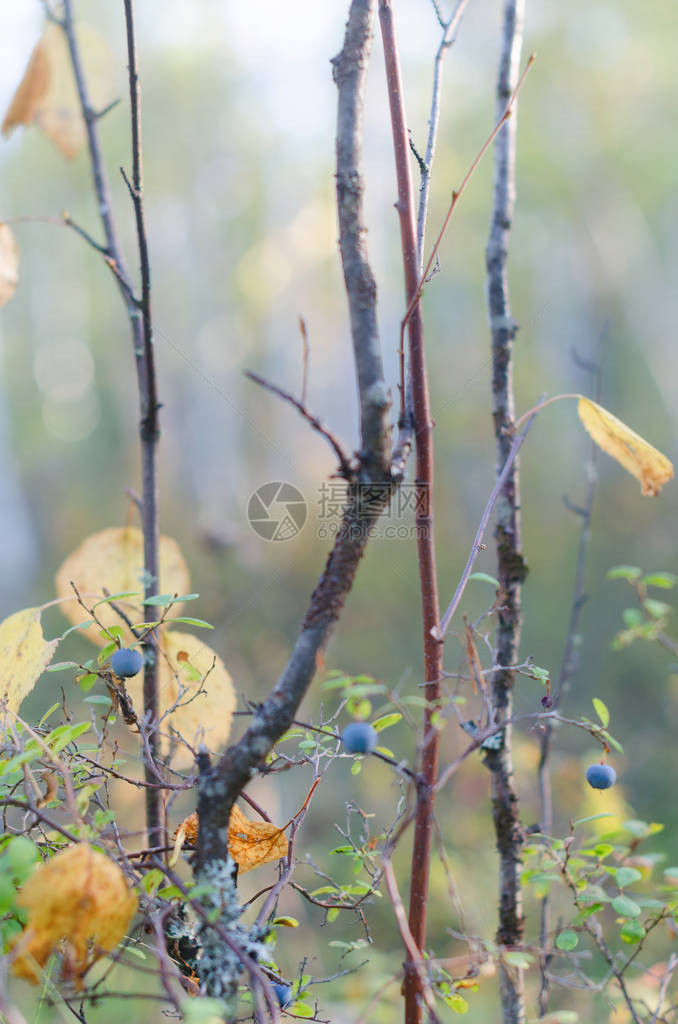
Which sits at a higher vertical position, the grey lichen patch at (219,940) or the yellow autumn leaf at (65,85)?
the yellow autumn leaf at (65,85)

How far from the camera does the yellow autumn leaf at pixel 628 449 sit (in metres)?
0.70

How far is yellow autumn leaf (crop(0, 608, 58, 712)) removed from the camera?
2.13 ft

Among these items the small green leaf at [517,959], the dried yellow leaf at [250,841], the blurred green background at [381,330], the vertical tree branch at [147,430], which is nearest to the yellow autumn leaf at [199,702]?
the vertical tree branch at [147,430]

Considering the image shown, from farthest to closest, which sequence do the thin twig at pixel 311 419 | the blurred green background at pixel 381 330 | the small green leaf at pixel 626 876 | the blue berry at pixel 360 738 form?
1. the blurred green background at pixel 381 330
2. the small green leaf at pixel 626 876
3. the blue berry at pixel 360 738
4. the thin twig at pixel 311 419

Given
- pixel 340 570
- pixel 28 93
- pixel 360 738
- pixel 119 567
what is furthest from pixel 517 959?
pixel 28 93

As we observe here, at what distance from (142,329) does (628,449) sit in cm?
59

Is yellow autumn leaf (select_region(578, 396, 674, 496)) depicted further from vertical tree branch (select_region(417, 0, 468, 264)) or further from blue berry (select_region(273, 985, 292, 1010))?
blue berry (select_region(273, 985, 292, 1010))

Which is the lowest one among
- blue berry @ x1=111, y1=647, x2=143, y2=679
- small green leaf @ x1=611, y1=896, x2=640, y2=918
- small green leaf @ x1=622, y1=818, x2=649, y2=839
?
small green leaf @ x1=611, y1=896, x2=640, y2=918

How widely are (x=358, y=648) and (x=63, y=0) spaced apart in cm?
538

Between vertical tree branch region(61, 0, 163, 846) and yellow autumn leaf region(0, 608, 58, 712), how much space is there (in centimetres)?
12

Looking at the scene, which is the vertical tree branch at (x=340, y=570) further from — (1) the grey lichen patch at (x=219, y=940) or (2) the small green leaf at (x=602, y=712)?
(2) the small green leaf at (x=602, y=712)

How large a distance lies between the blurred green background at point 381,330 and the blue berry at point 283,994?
3831 mm

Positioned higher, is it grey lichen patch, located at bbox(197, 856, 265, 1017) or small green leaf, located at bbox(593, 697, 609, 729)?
small green leaf, located at bbox(593, 697, 609, 729)

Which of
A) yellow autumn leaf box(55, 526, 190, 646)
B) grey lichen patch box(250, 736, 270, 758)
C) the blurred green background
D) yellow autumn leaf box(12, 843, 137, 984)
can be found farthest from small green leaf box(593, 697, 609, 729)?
the blurred green background
